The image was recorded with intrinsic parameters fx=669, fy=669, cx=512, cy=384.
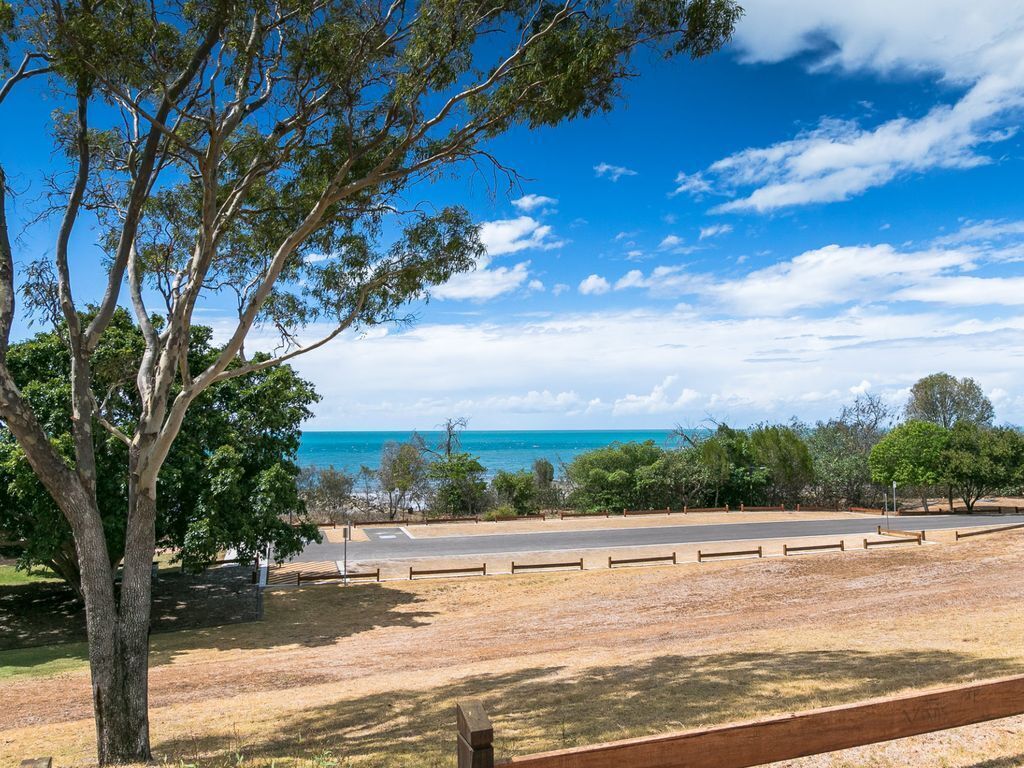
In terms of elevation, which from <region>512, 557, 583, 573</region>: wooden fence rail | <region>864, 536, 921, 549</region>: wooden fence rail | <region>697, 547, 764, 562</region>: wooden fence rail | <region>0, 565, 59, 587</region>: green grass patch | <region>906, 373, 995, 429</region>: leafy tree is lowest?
<region>864, 536, 921, 549</region>: wooden fence rail

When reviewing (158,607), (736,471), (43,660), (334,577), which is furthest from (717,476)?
(43,660)

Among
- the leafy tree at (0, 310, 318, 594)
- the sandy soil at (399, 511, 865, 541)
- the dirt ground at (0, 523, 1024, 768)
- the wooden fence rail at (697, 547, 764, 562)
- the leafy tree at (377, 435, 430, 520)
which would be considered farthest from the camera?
the leafy tree at (377, 435, 430, 520)

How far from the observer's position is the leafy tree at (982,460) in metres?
43.7

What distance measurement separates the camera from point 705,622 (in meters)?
17.7

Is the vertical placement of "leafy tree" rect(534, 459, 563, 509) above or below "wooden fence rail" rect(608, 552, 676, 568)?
above

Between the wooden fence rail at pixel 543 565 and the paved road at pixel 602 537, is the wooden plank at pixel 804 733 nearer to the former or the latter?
the wooden fence rail at pixel 543 565

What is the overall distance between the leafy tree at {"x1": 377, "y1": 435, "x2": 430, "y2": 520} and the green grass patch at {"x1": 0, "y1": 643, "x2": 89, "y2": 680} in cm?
3391

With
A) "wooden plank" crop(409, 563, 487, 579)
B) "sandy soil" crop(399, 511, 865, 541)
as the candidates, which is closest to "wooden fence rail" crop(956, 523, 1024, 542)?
"sandy soil" crop(399, 511, 865, 541)

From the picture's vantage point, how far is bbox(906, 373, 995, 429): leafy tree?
7625 centimetres

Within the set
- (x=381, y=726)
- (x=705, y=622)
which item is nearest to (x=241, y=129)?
(x=381, y=726)

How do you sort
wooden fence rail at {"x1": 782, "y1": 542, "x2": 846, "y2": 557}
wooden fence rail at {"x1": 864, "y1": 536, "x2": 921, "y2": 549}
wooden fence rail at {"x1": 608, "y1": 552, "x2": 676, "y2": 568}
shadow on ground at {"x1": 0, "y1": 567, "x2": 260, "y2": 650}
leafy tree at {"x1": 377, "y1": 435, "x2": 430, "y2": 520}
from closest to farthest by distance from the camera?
1. shadow on ground at {"x1": 0, "y1": 567, "x2": 260, "y2": 650}
2. wooden fence rail at {"x1": 608, "y1": 552, "x2": 676, "y2": 568}
3. wooden fence rail at {"x1": 782, "y1": 542, "x2": 846, "y2": 557}
4. wooden fence rail at {"x1": 864, "y1": 536, "x2": 921, "y2": 549}
5. leafy tree at {"x1": 377, "y1": 435, "x2": 430, "y2": 520}

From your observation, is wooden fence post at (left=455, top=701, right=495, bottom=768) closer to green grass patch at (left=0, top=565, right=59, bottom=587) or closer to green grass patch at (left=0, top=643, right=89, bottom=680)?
green grass patch at (left=0, top=643, right=89, bottom=680)

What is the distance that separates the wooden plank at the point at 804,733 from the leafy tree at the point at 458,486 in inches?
1766

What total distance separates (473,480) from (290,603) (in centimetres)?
2801
